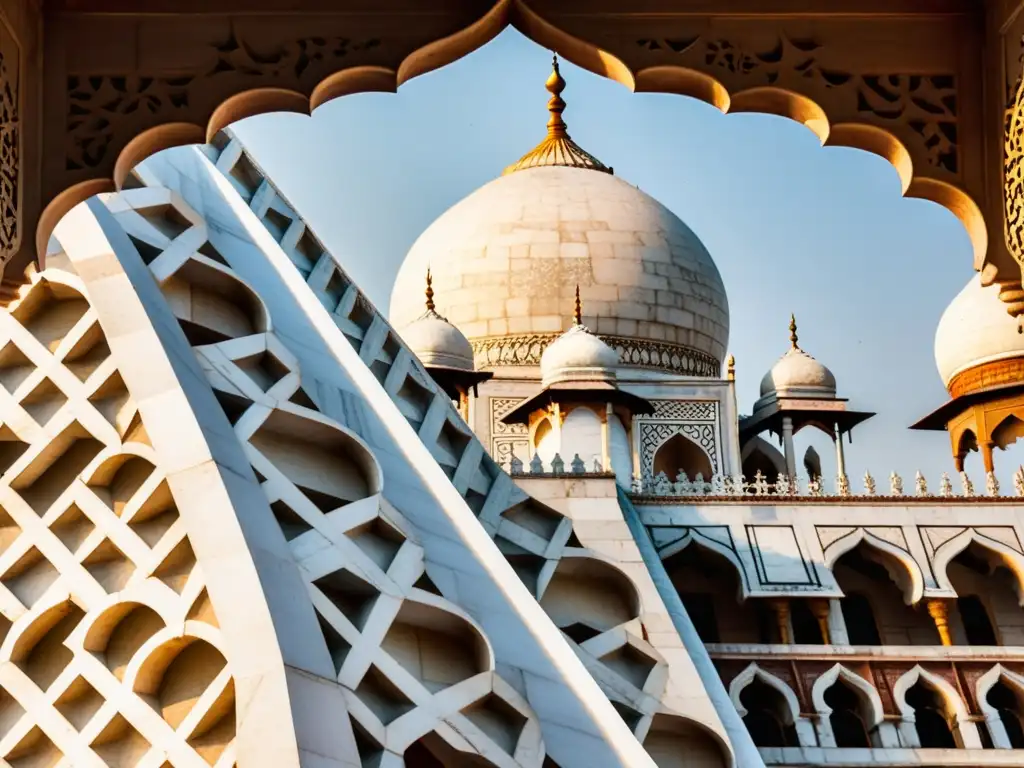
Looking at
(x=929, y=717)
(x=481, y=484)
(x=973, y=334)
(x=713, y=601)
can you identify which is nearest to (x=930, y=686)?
(x=929, y=717)

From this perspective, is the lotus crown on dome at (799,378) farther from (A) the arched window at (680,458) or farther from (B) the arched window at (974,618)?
(B) the arched window at (974,618)

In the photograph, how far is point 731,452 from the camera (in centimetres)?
2555

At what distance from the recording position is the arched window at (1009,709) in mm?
18516

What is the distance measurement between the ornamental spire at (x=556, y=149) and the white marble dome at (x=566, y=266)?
47 cm

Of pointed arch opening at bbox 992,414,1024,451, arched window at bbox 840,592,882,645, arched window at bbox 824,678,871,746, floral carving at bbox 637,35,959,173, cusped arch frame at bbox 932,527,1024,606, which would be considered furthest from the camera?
pointed arch opening at bbox 992,414,1024,451

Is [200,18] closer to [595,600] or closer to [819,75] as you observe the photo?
[819,75]

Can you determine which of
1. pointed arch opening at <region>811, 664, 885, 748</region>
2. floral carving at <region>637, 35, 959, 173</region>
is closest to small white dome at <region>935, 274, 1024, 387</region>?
pointed arch opening at <region>811, 664, 885, 748</region>

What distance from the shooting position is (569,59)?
5379 mm

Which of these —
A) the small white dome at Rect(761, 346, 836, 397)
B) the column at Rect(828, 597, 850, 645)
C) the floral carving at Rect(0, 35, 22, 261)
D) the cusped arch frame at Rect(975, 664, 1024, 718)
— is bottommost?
the floral carving at Rect(0, 35, 22, 261)

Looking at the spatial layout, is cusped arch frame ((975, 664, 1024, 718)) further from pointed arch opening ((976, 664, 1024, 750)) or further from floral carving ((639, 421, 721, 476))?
floral carving ((639, 421, 721, 476))

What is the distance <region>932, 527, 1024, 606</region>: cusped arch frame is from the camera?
63.7 ft

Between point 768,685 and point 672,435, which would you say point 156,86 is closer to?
point 768,685

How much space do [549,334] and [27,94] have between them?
23543 millimetres

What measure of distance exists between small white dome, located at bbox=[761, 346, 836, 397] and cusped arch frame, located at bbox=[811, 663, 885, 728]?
9.02 meters
